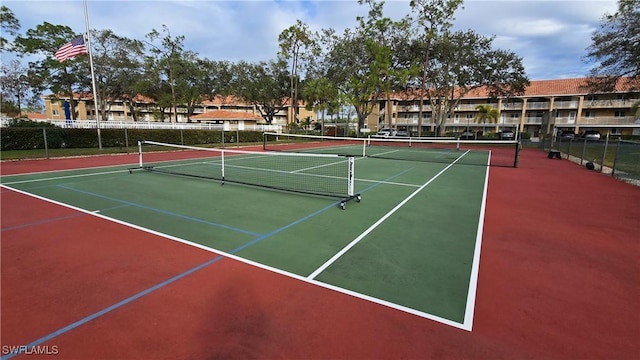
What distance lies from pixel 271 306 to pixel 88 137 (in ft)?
80.5

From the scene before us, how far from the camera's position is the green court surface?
4102mm

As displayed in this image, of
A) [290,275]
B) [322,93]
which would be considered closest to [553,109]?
[322,93]

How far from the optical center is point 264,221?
6.58 metres

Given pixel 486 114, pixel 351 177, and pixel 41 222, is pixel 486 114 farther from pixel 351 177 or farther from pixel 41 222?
pixel 41 222

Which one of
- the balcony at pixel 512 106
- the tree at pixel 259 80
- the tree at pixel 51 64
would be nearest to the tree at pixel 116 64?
the tree at pixel 51 64

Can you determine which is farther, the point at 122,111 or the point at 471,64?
the point at 122,111

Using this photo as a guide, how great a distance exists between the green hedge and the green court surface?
10.1 metres

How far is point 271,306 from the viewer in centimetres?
356

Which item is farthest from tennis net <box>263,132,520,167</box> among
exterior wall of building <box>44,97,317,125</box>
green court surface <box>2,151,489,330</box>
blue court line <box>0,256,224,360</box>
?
exterior wall of building <box>44,97,317,125</box>

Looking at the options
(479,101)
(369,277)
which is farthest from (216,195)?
(479,101)

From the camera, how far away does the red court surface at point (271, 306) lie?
116 inches

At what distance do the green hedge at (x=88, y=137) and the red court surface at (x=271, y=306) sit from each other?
16053 millimetres

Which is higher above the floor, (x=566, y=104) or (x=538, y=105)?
(x=566, y=104)

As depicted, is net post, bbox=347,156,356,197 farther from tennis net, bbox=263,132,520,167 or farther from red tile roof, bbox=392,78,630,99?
red tile roof, bbox=392,78,630,99
